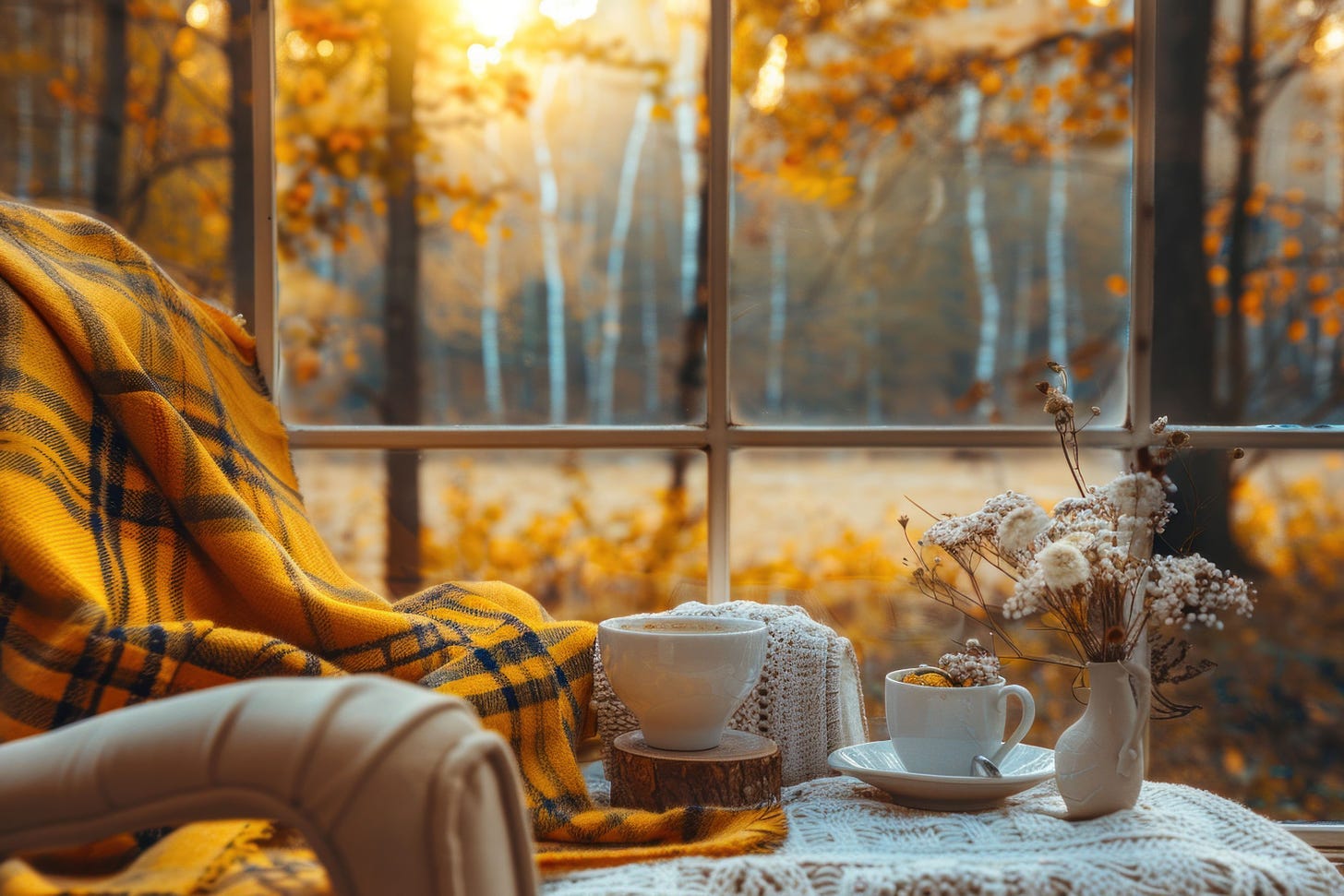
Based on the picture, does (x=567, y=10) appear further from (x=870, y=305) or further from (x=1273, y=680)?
(x=1273, y=680)

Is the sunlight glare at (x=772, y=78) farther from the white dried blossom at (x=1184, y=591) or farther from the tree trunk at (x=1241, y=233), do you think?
the white dried blossom at (x=1184, y=591)

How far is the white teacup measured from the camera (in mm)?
1142

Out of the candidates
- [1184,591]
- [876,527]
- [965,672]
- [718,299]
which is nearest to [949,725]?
[965,672]

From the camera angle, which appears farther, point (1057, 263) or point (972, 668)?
point (1057, 263)

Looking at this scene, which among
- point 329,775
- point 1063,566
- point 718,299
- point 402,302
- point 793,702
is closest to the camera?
point 329,775

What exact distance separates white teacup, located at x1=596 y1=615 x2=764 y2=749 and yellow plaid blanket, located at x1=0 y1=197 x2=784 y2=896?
0.10 meters

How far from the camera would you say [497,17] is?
1.83 m

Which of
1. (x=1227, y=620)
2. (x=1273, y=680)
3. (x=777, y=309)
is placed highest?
(x=777, y=309)

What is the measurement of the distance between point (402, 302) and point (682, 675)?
38.2 inches

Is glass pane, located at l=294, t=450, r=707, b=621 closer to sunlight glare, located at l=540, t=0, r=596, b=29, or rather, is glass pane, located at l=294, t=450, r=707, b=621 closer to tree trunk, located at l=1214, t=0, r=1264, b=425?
sunlight glare, located at l=540, t=0, r=596, b=29

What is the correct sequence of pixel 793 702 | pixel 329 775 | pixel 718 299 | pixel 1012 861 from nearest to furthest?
pixel 329 775
pixel 1012 861
pixel 793 702
pixel 718 299

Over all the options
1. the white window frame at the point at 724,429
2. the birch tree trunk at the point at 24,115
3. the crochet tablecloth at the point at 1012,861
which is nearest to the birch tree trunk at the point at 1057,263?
the white window frame at the point at 724,429

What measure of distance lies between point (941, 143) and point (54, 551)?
148cm

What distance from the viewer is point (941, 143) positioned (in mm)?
1851
